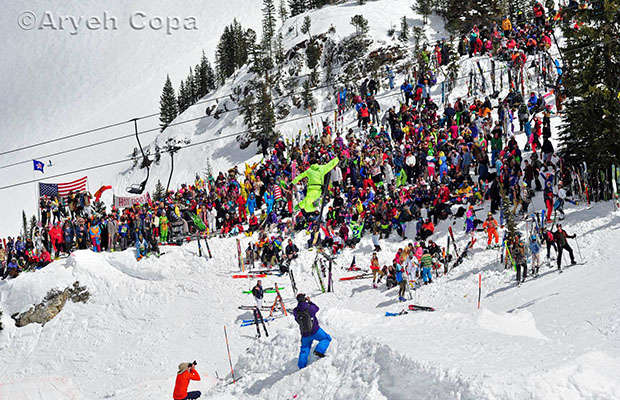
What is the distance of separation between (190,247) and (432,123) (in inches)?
516

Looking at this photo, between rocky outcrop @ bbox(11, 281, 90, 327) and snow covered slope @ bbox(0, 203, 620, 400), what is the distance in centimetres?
34

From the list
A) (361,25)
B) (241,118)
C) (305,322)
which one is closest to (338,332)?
(305,322)

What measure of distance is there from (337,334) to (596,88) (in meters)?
12.7

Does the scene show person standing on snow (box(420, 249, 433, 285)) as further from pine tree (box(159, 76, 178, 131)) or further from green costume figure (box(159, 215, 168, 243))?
pine tree (box(159, 76, 178, 131))

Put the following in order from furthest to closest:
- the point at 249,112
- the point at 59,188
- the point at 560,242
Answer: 1. the point at 249,112
2. the point at 59,188
3. the point at 560,242

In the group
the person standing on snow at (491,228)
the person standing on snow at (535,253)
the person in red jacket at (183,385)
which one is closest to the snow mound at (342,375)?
the person in red jacket at (183,385)

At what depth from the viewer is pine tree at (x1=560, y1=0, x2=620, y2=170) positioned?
17.2 m

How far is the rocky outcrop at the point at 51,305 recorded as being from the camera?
2156 cm

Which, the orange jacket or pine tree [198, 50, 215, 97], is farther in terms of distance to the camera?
pine tree [198, 50, 215, 97]

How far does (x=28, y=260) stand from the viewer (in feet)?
79.6

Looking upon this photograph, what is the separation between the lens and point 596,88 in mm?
17484

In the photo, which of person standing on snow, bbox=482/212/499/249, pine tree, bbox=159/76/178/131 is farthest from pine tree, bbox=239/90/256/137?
person standing on snow, bbox=482/212/499/249

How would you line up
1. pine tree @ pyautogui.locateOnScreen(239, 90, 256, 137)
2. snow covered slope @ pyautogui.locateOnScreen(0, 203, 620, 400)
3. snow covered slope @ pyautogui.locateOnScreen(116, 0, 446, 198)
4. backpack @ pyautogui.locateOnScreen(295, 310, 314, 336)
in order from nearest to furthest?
1. snow covered slope @ pyautogui.locateOnScreen(0, 203, 620, 400)
2. backpack @ pyautogui.locateOnScreen(295, 310, 314, 336)
3. snow covered slope @ pyautogui.locateOnScreen(116, 0, 446, 198)
4. pine tree @ pyautogui.locateOnScreen(239, 90, 256, 137)

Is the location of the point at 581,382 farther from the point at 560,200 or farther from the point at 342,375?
the point at 560,200
